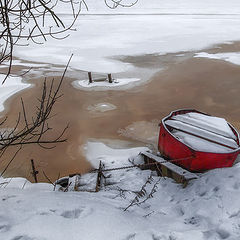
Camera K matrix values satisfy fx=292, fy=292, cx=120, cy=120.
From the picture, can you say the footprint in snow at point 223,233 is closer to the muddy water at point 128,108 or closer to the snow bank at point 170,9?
the muddy water at point 128,108

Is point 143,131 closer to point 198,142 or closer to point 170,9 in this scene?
point 198,142

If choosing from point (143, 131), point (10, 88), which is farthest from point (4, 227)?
point (10, 88)

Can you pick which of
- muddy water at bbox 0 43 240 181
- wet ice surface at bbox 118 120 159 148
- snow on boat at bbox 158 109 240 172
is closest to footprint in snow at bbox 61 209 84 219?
snow on boat at bbox 158 109 240 172

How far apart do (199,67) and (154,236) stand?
11.8 meters

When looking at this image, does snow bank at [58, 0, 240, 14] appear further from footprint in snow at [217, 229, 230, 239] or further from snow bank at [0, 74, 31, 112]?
footprint in snow at [217, 229, 230, 239]

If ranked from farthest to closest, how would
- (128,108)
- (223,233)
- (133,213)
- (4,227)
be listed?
(128,108), (133,213), (223,233), (4,227)

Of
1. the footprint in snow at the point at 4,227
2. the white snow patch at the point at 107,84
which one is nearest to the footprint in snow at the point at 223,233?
the footprint in snow at the point at 4,227

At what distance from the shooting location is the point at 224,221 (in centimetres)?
361

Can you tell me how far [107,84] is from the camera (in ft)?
40.2

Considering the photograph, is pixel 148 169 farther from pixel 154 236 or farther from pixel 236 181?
pixel 154 236

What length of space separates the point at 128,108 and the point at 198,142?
496 centimetres

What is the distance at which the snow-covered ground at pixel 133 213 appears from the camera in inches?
126

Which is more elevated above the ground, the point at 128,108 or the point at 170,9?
the point at 170,9

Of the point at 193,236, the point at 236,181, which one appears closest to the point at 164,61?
the point at 236,181
